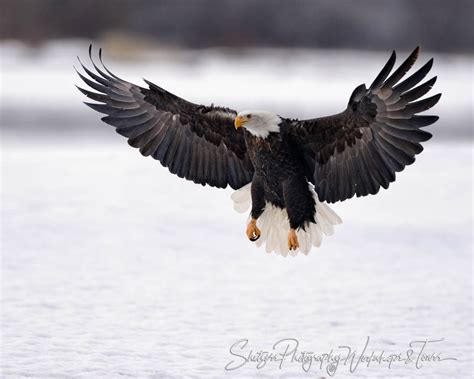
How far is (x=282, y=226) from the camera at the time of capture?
559cm

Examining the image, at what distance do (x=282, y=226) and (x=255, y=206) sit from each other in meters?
0.29

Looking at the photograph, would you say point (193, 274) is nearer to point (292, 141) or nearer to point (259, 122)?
point (292, 141)

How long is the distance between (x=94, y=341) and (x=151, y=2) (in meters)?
31.8

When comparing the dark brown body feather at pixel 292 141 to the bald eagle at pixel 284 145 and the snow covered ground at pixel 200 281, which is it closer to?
the bald eagle at pixel 284 145

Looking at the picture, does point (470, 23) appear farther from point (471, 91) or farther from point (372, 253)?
point (372, 253)

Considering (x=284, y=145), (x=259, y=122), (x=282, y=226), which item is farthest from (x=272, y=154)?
(x=282, y=226)

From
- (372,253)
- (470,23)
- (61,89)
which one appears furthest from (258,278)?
(470,23)

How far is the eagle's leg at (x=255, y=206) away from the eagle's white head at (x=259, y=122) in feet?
1.32

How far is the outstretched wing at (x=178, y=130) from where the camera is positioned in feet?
17.8

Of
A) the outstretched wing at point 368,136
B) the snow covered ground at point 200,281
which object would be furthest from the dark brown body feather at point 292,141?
the snow covered ground at point 200,281

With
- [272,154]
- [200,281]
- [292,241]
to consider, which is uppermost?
[272,154]

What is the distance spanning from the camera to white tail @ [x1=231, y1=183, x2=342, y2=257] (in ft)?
17.9

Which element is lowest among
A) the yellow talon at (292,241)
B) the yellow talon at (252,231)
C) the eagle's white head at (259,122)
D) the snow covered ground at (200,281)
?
the snow covered ground at (200,281)

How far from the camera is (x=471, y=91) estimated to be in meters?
19.2
